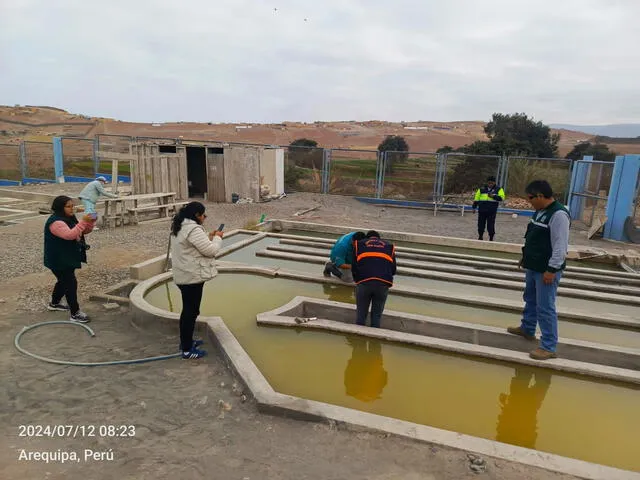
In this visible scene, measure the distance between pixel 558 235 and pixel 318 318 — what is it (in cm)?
299

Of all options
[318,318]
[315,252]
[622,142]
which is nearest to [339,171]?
[315,252]

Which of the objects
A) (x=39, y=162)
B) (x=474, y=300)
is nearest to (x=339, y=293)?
(x=474, y=300)

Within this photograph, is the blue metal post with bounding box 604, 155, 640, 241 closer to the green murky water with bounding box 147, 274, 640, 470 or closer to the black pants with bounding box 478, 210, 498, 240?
the black pants with bounding box 478, 210, 498, 240

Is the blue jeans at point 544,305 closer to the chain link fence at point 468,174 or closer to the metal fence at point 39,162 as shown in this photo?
the chain link fence at point 468,174

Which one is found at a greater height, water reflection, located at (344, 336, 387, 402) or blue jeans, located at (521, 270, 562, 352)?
blue jeans, located at (521, 270, 562, 352)

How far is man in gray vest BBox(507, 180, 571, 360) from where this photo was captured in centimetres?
418

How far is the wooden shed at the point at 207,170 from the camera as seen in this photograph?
15.0 metres

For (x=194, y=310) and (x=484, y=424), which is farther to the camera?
(x=194, y=310)

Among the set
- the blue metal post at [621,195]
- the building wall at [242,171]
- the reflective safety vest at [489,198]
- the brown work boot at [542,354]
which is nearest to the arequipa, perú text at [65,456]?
the brown work boot at [542,354]

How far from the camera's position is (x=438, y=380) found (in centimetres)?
Answer: 425

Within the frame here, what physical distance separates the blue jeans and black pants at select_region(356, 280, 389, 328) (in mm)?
1541

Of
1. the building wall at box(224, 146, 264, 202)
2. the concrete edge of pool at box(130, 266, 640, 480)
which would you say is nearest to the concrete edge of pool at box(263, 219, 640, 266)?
the building wall at box(224, 146, 264, 202)

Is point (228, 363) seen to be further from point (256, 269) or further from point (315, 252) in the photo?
point (315, 252)

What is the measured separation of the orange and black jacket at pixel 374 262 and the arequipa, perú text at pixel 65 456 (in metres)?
2.96
